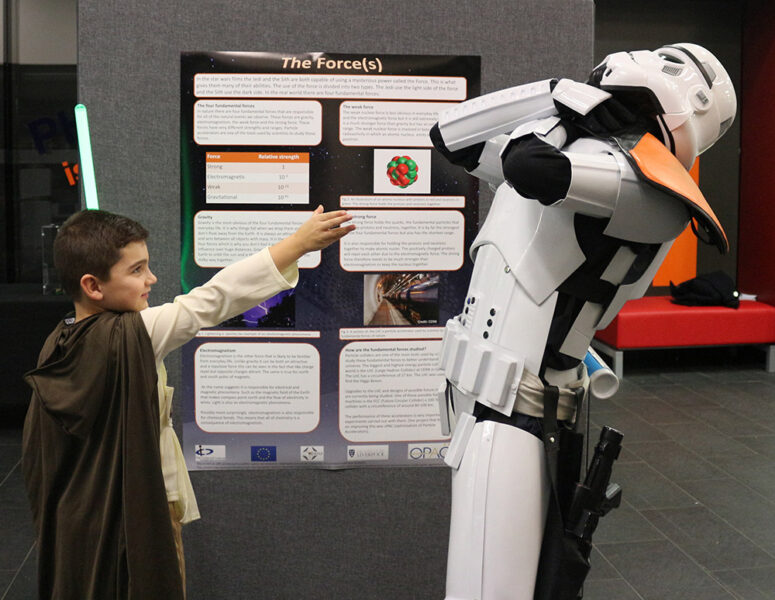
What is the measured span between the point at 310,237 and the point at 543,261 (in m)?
0.47

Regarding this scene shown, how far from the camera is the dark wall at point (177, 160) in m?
2.19

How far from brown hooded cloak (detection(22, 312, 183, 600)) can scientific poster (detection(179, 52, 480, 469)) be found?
2.45ft

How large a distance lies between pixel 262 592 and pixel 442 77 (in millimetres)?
→ 1579

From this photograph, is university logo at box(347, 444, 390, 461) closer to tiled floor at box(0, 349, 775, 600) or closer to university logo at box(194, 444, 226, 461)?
university logo at box(194, 444, 226, 461)

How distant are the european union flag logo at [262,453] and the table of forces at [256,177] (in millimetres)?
706

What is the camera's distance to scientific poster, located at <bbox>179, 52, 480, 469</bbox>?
2221 millimetres

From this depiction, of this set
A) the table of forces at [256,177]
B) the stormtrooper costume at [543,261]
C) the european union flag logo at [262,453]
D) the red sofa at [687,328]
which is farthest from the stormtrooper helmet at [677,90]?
the red sofa at [687,328]

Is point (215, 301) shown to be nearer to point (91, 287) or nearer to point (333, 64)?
point (91, 287)

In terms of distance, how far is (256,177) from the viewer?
2.24m

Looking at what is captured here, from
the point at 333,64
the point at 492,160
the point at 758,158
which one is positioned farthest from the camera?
the point at 758,158

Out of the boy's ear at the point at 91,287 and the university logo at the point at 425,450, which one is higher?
the boy's ear at the point at 91,287

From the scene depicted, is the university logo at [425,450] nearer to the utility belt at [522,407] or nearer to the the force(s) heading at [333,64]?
the utility belt at [522,407]

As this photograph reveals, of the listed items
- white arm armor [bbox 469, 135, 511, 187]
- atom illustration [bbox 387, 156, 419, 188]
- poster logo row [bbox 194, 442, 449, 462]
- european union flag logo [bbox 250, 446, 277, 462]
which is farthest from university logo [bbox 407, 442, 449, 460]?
white arm armor [bbox 469, 135, 511, 187]

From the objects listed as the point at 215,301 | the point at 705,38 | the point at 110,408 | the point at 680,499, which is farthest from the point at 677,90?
the point at 705,38
